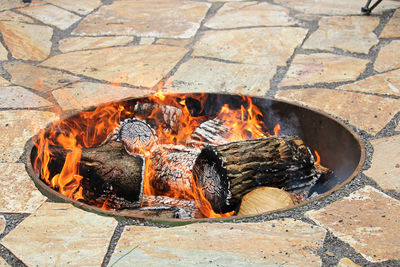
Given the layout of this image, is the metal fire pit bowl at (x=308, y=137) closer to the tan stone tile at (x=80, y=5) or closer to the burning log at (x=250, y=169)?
the burning log at (x=250, y=169)

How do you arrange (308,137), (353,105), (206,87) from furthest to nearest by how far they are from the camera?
(206,87), (353,105), (308,137)

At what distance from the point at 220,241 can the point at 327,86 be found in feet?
5.81

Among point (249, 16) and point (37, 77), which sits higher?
point (249, 16)

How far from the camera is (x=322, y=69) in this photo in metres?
3.52

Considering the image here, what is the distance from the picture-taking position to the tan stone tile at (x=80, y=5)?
505 cm

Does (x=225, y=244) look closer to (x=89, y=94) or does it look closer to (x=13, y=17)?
(x=89, y=94)

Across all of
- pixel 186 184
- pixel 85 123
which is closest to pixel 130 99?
pixel 85 123

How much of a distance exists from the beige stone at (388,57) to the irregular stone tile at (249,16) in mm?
967

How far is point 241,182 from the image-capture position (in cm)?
229

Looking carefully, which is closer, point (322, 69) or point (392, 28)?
point (322, 69)

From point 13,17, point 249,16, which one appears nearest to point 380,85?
point 249,16

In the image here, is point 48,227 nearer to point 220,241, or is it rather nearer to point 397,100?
point 220,241

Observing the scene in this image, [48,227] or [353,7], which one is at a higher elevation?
[353,7]

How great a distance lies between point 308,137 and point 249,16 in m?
2.22
